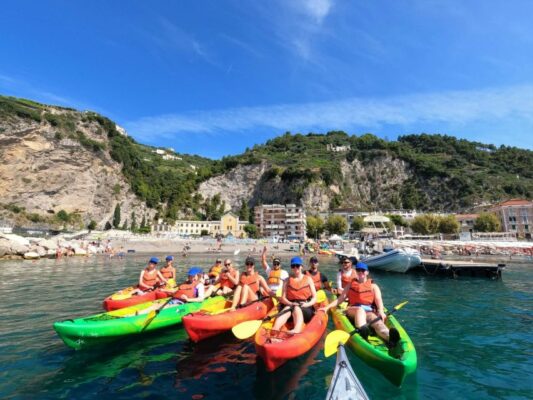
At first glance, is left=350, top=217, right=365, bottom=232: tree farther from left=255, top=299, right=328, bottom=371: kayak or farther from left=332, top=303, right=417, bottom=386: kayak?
left=255, top=299, right=328, bottom=371: kayak

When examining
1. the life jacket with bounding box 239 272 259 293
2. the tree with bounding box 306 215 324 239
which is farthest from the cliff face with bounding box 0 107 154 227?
the life jacket with bounding box 239 272 259 293

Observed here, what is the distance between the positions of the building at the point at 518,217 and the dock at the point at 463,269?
66.4 metres

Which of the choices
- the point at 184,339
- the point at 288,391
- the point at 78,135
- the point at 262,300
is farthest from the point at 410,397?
the point at 78,135

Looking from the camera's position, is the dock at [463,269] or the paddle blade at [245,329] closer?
the paddle blade at [245,329]

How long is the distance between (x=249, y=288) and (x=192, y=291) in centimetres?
212

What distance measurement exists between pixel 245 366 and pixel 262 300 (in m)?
2.61

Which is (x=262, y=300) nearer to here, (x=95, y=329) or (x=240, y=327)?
(x=240, y=327)

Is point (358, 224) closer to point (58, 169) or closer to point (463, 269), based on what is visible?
point (463, 269)

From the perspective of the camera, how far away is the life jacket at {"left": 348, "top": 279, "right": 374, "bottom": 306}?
25.0ft

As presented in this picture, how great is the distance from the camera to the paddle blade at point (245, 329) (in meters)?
6.65

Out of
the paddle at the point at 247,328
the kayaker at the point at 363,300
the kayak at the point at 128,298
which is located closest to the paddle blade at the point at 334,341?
the kayaker at the point at 363,300

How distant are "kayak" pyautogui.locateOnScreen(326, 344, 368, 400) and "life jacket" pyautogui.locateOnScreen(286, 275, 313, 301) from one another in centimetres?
363

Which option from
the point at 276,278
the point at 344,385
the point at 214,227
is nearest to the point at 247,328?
the point at 276,278

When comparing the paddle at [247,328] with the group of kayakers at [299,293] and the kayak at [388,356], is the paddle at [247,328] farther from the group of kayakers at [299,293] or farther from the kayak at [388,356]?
the kayak at [388,356]
